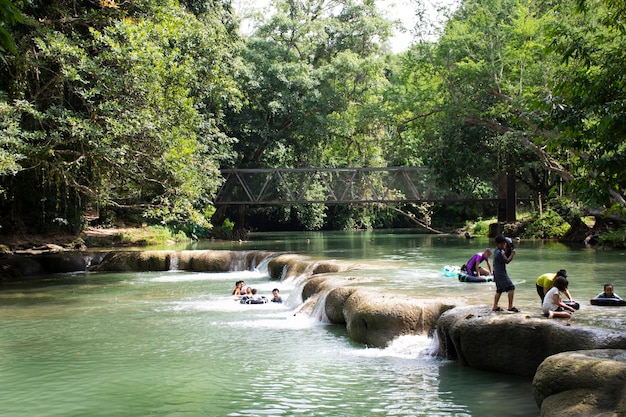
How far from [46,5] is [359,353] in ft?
Answer: 49.7

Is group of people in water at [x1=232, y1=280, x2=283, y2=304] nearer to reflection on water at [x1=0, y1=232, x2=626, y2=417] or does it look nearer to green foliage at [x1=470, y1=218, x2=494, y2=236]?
reflection on water at [x1=0, y1=232, x2=626, y2=417]

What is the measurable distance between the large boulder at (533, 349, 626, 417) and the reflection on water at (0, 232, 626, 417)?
51 cm

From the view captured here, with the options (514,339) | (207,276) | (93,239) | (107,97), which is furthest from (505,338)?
(93,239)

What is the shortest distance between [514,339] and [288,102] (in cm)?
3181

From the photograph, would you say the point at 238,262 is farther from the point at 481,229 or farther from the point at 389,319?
the point at 481,229

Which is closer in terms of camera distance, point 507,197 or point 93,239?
point 93,239

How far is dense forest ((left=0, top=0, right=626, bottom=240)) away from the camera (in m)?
11.2

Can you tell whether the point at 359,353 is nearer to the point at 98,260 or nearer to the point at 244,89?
the point at 98,260

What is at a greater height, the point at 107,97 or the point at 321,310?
the point at 107,97

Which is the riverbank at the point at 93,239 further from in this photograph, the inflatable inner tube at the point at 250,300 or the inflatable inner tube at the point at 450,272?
the inflatable inner tube at the point at 450,272

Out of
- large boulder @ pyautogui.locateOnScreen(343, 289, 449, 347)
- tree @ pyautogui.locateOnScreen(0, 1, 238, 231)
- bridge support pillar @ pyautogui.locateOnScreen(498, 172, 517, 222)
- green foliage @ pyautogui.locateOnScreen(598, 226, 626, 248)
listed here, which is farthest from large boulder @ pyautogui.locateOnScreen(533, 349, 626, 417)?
bridge support pillar @ pyautogui.locateOnScreen(498, 172, 517, 222)

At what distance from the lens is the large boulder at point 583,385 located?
7176 mm

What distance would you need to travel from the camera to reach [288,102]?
40.5 meters

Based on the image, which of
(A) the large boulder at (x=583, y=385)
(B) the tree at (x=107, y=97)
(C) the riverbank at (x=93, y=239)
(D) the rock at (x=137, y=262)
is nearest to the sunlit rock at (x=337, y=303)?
(A) the large boulder at (x=583, y=385)
